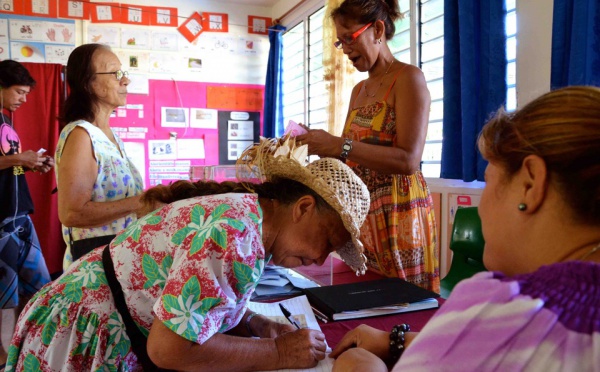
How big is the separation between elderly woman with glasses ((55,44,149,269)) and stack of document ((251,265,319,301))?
0.50 meters

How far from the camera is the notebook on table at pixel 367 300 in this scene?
4.00 ft

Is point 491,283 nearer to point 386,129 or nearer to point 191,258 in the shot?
point 191,258

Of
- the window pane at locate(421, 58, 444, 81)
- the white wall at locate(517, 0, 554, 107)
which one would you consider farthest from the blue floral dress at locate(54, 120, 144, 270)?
the window pane at locate(421, 58, 444, 81)

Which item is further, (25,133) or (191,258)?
(25,133)

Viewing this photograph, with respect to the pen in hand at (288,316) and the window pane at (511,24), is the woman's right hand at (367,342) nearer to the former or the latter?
the pen in hand at (288,316)

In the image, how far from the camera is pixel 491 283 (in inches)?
22.0

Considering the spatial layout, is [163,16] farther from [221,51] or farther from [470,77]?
[470,77]

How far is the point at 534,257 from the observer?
0.65 meters

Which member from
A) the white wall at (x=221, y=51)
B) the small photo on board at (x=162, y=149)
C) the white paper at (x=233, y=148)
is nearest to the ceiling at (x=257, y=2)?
the white wall at (x=221, y=51)

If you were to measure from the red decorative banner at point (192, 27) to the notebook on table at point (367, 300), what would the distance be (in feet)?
14.9

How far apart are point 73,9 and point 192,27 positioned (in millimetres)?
1218

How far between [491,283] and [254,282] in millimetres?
560

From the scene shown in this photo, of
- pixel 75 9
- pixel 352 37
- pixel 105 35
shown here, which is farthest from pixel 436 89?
pixel 75 9

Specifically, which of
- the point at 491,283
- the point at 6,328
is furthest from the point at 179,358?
the point at 6,328
